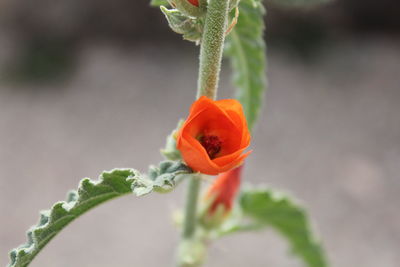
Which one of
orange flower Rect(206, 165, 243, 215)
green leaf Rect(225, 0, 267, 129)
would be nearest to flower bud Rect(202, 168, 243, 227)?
orange flower Rect(206, 165, 243, 215)

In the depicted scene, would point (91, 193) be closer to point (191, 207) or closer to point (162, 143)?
point (191, 207)

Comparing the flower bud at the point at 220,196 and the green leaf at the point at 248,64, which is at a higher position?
the green leaf at the point at 248,64

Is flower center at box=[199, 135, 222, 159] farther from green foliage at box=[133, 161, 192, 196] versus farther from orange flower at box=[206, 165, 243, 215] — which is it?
orange flower at box=[206, 165, 243, 215]

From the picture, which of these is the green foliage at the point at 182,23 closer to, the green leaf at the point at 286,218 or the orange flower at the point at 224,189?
the orange flower at the point at 224,189

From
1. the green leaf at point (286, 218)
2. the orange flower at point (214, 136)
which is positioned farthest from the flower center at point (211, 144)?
the green leaf at point (286, 218)

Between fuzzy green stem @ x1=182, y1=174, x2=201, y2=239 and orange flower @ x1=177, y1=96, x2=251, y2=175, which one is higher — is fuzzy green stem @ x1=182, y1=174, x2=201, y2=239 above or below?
below

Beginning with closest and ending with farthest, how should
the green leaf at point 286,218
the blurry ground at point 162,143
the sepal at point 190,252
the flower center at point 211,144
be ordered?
the flower center at point 211,144 < the sepal at point 190,252 < the green leaf at point 286,218 < the blurry ground at point 162,143

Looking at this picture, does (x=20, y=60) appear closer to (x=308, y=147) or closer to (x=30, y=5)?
(x=30, y=5)
